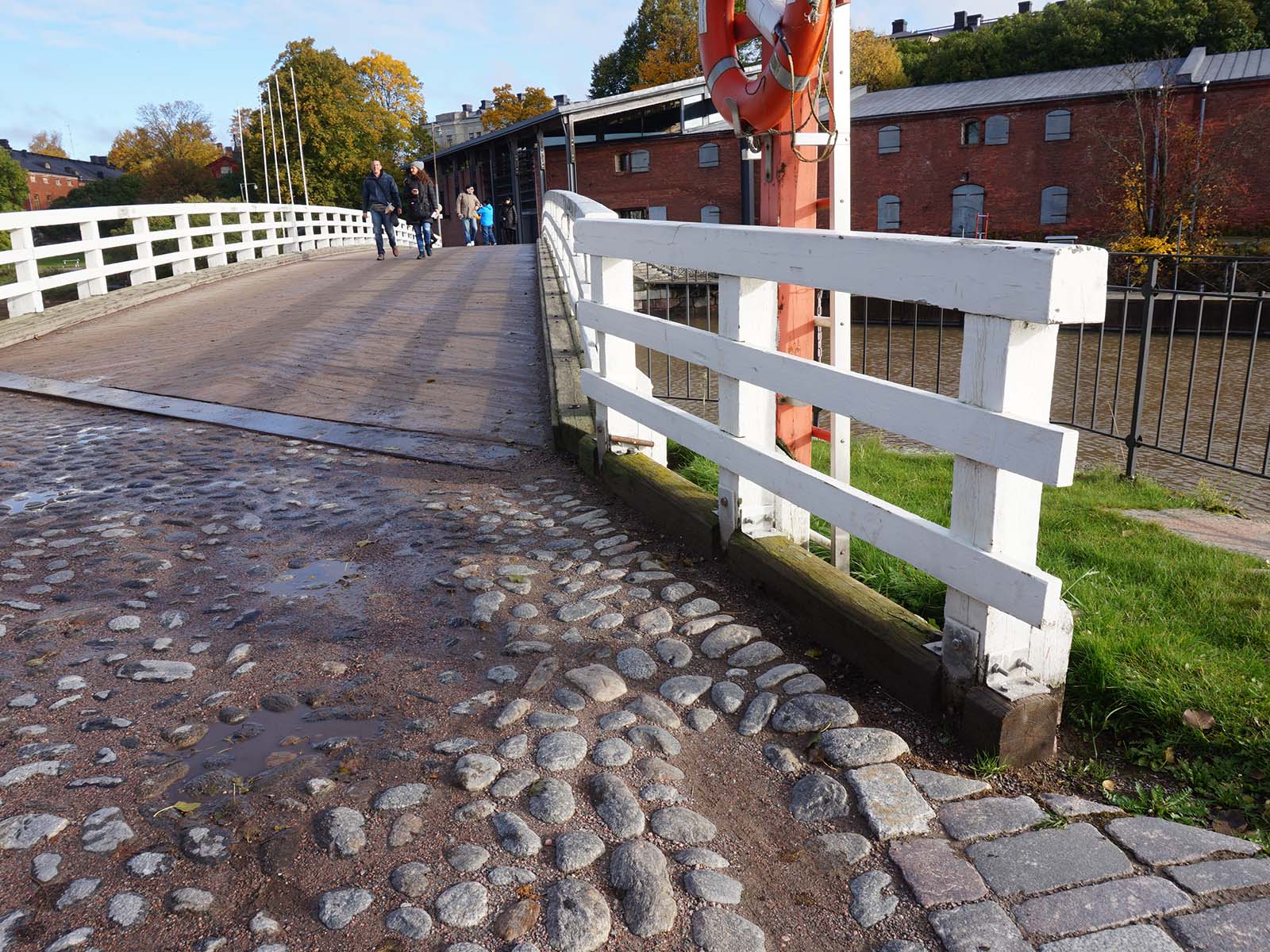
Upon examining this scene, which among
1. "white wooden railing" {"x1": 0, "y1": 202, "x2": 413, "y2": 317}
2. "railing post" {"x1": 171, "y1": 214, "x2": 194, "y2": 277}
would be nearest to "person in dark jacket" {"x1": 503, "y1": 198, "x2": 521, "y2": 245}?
"white wooden railing" {"x1": 0, "y1": 202, "x2": 413, "y2": 317}

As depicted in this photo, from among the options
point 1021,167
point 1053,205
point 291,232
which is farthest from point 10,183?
point 1053,205

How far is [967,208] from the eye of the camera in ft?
142

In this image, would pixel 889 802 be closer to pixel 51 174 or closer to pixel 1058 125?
pixel 1058 125

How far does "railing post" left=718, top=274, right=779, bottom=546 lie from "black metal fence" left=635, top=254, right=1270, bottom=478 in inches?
9.8

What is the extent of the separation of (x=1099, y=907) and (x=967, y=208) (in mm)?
44902

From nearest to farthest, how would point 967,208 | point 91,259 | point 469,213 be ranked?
point 91,259, point 469,213, point 967,208

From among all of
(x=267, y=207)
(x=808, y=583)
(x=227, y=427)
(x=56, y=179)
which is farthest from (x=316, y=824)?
(x=56, y=179)

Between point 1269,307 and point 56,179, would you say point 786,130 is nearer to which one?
point 1269,307

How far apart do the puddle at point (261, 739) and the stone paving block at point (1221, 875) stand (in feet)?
6.83

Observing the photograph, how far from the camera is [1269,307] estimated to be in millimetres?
23625

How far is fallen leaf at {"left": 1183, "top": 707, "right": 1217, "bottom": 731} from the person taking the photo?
2.75 m

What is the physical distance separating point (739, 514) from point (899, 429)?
120 centimetres

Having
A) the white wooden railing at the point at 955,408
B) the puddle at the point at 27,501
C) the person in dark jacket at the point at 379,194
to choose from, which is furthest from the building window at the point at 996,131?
the puddle at the point at 27,501

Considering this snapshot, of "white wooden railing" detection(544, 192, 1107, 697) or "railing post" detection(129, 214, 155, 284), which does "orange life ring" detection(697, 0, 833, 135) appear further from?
"railing post" detection(129, 214, 155, 284)
